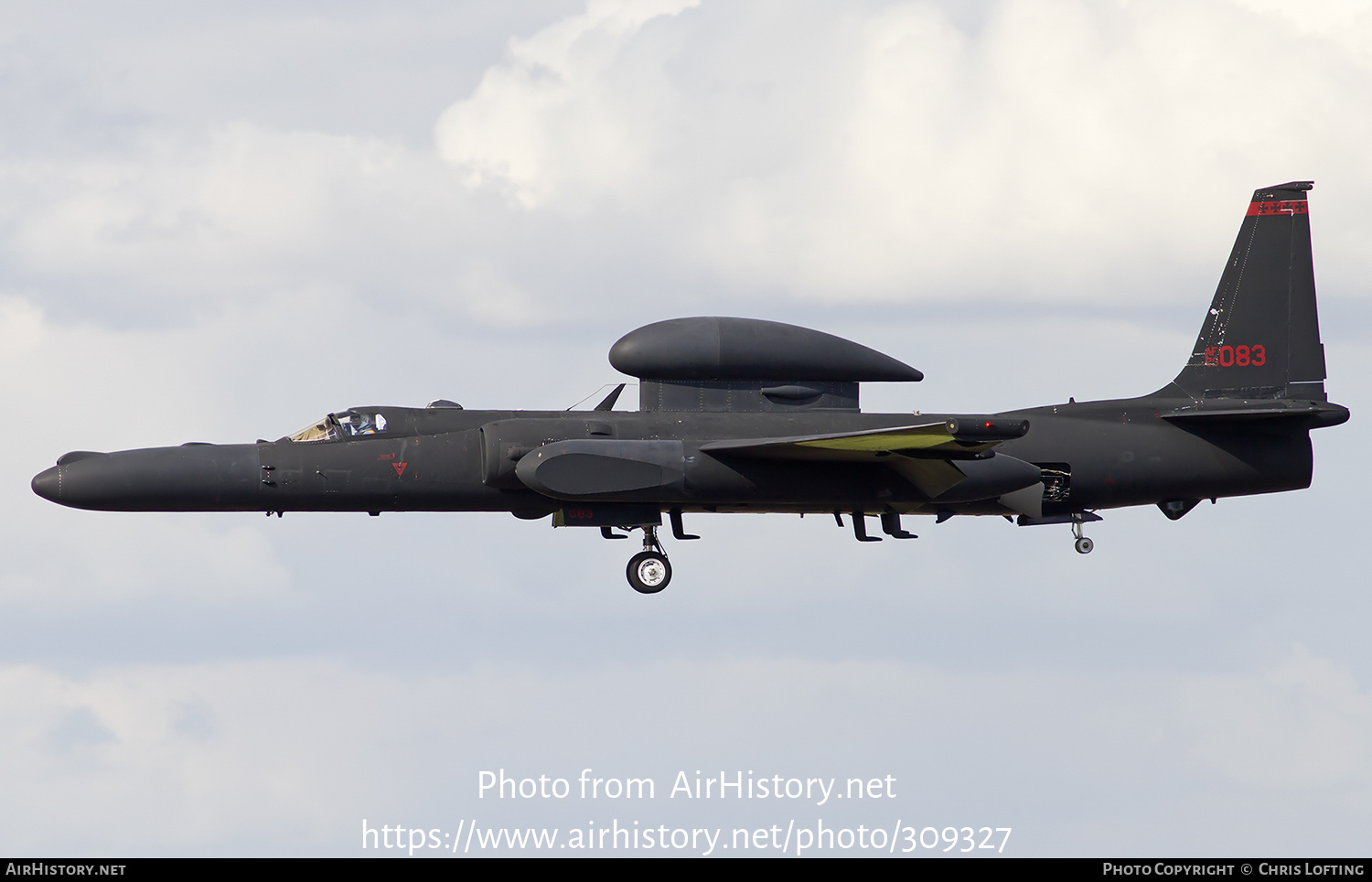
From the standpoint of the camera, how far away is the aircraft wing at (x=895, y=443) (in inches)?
1062

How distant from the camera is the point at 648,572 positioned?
29.8 m

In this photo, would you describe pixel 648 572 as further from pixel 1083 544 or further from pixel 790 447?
pixel 1083 544

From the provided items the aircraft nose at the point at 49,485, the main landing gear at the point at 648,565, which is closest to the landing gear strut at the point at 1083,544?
the main landing gear at the point at 648,565

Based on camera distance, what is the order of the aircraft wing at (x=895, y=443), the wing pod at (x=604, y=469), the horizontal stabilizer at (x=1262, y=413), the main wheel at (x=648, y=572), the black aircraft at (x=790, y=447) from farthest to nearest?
the horizontal stabilizer at (x=1262, y=413) → the main wheel at (x=648, y=572) → the black aircraft at (x=790, y=447) → the wing pod at (x=604, y=469) → the aircraft wing at (x=895, y=443)

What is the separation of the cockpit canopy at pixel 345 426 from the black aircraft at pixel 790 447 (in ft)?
0.10

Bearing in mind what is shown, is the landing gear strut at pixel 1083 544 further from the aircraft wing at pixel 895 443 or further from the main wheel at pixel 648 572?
the main wheel at pixel 648 572

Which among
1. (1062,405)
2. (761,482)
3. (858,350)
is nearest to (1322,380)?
(1062,405)

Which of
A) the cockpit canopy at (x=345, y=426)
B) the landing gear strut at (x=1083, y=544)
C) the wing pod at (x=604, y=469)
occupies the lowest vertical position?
A: the landing gear strut at (x=1083, y=544)

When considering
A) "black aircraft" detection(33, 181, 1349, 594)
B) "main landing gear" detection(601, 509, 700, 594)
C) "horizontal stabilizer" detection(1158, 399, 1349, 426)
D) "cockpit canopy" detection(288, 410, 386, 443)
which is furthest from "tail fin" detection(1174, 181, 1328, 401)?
"cockpit canopy" detection(288, 410, 386, 443)

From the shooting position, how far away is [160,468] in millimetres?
28141

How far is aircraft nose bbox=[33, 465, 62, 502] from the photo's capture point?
28047mm

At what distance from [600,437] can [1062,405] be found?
856 centimetres

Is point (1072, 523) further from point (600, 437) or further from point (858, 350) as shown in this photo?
point (600, 437)

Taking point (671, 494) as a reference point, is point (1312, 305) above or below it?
above
